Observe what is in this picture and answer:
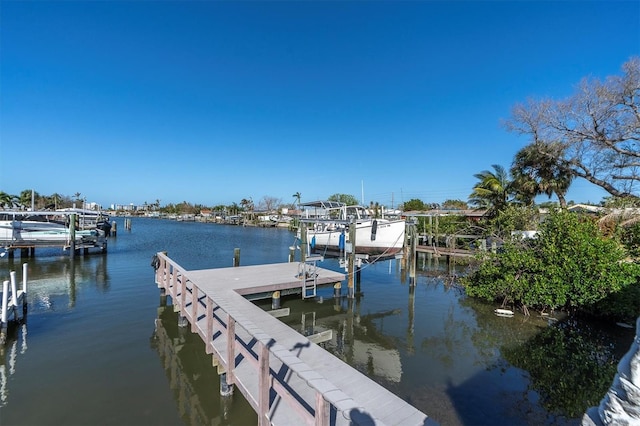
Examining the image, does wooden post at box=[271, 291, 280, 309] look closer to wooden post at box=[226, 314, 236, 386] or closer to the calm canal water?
the calm canal water

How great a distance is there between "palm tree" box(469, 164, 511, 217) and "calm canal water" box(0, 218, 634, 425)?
1568 centimetres

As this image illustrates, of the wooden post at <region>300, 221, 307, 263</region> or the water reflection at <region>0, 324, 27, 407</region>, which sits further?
the wooden post at <region>300, 221, 307, 263</region>

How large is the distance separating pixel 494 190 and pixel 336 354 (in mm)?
22851

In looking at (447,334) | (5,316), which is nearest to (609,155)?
(447,334)

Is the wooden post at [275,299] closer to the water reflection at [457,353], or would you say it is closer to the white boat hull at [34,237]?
the water reflection at [457,353]

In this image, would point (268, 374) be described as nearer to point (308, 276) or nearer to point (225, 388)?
point (225, 388)

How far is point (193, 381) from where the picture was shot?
668cm

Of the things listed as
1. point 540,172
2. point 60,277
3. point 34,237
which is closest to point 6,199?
point 34,237

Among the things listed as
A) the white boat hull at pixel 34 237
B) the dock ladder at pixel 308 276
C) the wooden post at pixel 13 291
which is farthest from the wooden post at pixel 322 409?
the white boat hull at pixel 34 237

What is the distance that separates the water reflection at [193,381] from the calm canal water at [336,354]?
3 cm

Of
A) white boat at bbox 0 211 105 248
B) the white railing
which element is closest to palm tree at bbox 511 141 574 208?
the white railing

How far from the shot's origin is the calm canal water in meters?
5.69

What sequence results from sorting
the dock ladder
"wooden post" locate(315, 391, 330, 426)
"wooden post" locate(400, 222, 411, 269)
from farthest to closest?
1. "wooden post" locate(400, 222, 411, 269)
2. the dock ladder
3. "wooden post" locate(315, 391, 330, 426)

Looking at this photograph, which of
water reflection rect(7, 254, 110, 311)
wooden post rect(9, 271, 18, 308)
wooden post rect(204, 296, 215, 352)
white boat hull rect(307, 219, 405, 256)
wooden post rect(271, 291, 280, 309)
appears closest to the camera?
wooden post rect(204, 296, 215, 352)
